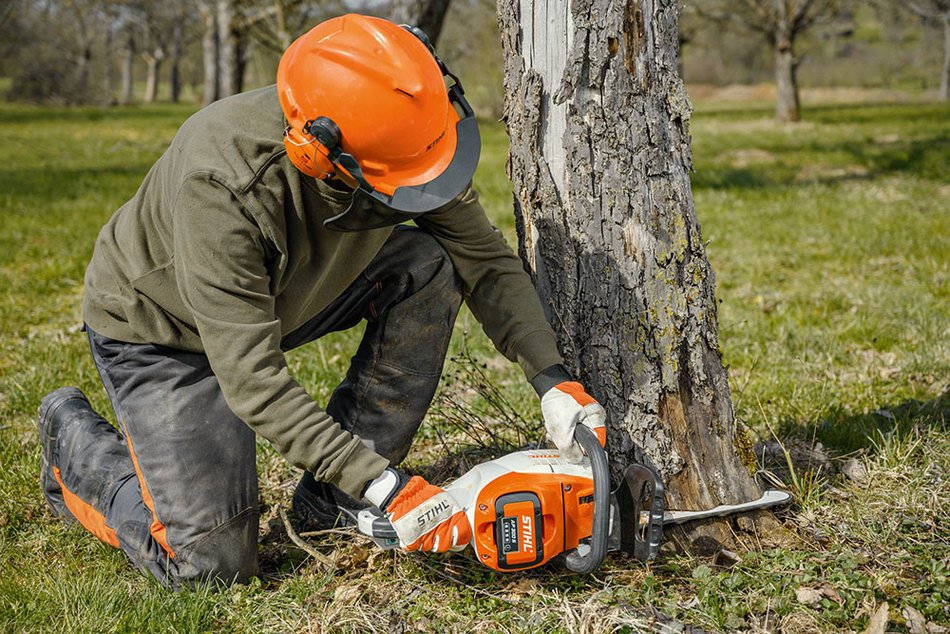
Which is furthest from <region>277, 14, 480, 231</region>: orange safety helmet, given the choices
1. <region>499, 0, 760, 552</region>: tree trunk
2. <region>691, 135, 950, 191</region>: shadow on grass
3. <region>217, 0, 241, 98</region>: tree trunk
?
<region>217, 0, 241, 98</region>: tree trunk

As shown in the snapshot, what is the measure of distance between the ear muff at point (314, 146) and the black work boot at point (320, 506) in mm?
1274

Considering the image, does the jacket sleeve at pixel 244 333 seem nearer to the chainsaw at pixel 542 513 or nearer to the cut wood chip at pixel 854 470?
the chainsaw at pixel 542 513

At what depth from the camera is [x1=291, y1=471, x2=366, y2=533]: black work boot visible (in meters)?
2.91

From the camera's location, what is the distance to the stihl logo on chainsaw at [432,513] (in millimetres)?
2193

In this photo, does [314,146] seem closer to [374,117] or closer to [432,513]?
[374,117]

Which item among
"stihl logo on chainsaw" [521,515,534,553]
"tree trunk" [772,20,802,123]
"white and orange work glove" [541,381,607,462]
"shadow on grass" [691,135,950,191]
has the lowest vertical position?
"stihl logo on chainsaw" [521,515,534,553]

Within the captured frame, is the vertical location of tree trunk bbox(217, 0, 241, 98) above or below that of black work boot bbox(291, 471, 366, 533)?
above

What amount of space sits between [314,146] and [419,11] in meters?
5.88

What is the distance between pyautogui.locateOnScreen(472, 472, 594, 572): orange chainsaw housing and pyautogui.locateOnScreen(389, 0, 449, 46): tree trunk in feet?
19.5

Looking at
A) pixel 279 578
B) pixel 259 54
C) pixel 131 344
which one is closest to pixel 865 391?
pixel 279 578

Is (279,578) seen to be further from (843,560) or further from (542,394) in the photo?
(843,560)

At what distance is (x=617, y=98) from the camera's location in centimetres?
236

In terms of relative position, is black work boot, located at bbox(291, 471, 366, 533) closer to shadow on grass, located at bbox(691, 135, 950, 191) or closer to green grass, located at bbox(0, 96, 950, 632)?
green grass, located at bbox(0, 96, 950, 632)

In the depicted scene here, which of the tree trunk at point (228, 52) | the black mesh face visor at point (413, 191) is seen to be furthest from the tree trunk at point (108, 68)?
the black mesh face visor at point (413, 191)
